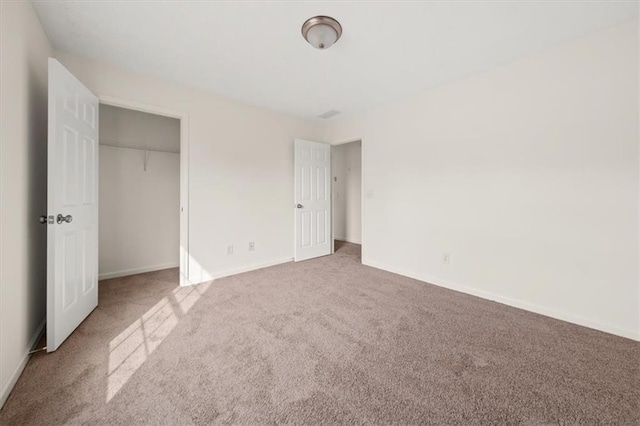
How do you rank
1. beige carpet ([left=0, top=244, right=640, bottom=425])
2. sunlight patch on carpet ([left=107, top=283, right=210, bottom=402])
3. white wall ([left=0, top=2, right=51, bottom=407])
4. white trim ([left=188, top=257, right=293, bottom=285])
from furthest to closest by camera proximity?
white trim ([left=188, top=257, right=293, bottom=285])
sunlight patch on carpet ([left=107, top=283, right=210, bottom=402])
white wall ([left=0, top=2, right=51, bottom=407])
beige carpet ([left=0, top=244, right=640, bottom=425])

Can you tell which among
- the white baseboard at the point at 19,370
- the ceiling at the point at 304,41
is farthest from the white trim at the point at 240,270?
the ceiling at the point at 304,41

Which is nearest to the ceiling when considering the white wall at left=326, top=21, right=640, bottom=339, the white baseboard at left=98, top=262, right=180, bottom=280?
the white wall at left=326, top=21, right=640, bottom=339

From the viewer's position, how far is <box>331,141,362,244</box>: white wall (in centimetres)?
573

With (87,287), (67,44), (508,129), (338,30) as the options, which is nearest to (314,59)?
(338,30)

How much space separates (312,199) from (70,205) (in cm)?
295

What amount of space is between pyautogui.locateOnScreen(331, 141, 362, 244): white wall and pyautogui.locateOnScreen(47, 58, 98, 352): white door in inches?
167

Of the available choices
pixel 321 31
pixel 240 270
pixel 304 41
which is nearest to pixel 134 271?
pixel 240 270

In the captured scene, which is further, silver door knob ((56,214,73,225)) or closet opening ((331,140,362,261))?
closet opening ((331,140,362,261))

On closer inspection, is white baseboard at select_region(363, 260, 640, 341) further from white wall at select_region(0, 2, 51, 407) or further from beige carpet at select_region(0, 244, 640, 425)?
white wall at select_region(0, 2, 51, 407)

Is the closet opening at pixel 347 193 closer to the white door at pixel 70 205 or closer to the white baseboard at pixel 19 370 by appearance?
the white door at pixel 70 205

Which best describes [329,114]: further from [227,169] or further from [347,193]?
[347,193]

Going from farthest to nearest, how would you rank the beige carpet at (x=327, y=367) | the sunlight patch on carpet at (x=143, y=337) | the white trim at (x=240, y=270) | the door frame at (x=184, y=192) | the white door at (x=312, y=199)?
the white door at (x=312, y=199)
the white trim at (x=240, y=270)
the door frame at (x=184, y=192)
the sunlight patch on carpet at (x=143, y=337)
the beige carpet at (x=327, y=367)

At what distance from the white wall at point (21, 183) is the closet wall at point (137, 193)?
1.29 m

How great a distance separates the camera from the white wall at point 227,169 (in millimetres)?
2719
